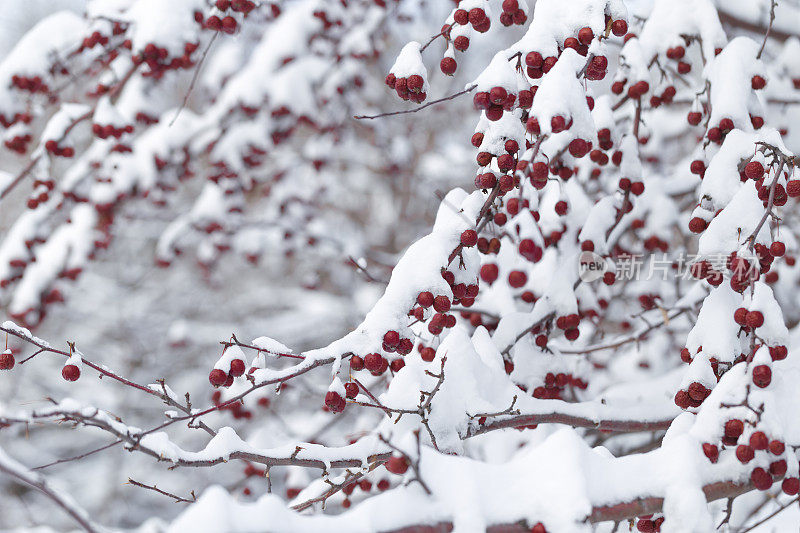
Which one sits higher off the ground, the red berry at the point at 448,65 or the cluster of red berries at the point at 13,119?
the cluster of red berries at the point at 13,119

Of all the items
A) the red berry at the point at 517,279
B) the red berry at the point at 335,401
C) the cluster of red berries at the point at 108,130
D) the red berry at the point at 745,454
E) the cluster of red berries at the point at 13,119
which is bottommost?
the red berry at the point at 745,454

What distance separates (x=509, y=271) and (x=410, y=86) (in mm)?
975

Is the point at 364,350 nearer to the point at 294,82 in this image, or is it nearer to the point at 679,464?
the point at 679,464

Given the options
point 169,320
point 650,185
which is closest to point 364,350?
point 650,185

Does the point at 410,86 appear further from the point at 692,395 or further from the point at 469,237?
the point at 692,395

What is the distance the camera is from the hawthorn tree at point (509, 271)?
1.47 m

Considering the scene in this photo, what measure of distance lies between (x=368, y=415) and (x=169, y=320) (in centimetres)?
508

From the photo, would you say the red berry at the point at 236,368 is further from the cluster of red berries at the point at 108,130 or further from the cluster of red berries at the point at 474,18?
the cluster of red berries at the point at 108,130

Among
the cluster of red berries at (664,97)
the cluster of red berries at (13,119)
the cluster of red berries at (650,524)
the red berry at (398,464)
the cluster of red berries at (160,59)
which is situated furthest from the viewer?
the cluster of red berries at (13,119)

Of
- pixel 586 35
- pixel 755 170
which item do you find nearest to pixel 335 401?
pixel 586 35

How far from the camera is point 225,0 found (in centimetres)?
254

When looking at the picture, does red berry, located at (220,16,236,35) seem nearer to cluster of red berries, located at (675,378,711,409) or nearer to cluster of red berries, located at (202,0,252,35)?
cluster of red berries, located at (202,0,252,35)

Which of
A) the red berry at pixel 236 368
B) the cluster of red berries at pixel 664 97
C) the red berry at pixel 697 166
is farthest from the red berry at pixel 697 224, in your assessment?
the red berry at pixel 236 368

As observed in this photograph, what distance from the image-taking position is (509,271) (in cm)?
252
